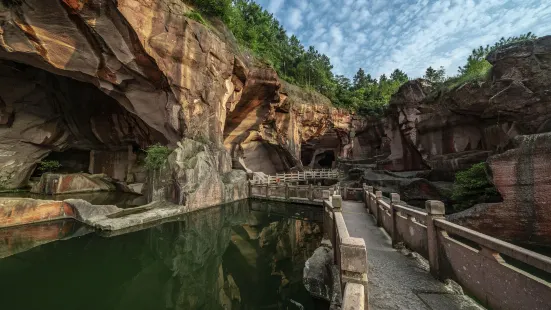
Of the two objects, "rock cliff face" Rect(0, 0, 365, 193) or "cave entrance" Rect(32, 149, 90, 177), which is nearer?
"rock cliff face" Rect(0, 0, 365, 193)

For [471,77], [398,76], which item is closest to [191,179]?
[471,77]

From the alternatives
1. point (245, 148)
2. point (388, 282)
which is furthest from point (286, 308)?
point (245, 148)

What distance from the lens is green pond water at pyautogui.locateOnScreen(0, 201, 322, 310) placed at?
15.8ft

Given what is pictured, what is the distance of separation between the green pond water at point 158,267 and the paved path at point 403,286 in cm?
156

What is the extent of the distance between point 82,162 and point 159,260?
24.9 m

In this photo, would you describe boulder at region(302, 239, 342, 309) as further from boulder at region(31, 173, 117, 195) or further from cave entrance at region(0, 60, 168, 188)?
boulder at region(31, 173, 117, 195)

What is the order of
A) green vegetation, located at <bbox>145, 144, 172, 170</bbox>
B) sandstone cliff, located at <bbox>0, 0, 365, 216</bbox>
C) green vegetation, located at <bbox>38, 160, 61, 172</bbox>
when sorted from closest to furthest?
sandstone cliff, located at <bbox>0, 0, 365, 216</bbox>
green vegetation, located at <bbox>145, 144, 172, 170</bbox>
green vegetation, located at <bbox>38, 160, 61, 172</bbox>

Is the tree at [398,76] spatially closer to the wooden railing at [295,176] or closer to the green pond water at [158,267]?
the wooden railing at [295,176]

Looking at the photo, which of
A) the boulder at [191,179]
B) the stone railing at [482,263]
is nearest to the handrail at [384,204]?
the stone railing at [482,263]

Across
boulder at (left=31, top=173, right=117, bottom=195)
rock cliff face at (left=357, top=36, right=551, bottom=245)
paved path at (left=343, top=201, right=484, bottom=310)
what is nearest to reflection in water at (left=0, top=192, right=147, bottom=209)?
boulder at (left=31, top=173, right=117, bottom=195)

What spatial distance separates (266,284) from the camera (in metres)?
5.66

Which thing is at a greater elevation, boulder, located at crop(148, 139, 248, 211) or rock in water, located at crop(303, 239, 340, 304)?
boulder, located at crop(148, 139, 248, 211)

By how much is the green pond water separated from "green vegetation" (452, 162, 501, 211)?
6.26 metres

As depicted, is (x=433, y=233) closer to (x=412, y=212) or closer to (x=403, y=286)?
(x=412, y=212)
